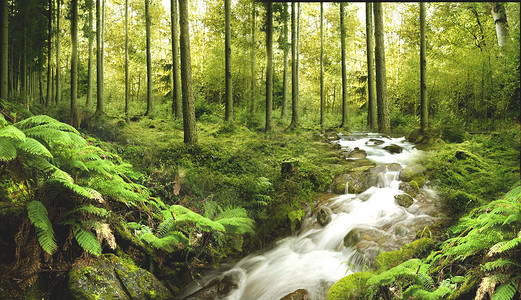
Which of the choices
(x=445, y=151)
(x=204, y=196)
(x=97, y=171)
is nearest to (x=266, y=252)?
(x=204, y=196)

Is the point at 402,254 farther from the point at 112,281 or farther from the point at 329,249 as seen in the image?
the point at 112,281

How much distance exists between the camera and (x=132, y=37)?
3019cm

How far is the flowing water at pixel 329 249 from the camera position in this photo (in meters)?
5.53

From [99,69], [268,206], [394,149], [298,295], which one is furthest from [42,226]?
[99,69]

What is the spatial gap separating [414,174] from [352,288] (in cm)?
482

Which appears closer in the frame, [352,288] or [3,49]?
[352,288]

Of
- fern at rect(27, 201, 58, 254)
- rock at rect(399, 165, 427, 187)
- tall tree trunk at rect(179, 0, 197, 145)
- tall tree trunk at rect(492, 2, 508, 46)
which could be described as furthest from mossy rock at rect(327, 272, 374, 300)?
tall tree trunk at rect(492, 2, 508, 46)

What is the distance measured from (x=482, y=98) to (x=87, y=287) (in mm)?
15074

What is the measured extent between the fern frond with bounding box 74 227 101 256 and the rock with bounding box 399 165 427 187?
7.03m

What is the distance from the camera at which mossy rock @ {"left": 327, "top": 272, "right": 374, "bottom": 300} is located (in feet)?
13.9

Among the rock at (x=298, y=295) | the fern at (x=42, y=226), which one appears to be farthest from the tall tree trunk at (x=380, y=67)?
the fern at (x=42, y=226)

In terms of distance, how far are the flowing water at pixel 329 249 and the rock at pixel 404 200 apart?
0.11 metres

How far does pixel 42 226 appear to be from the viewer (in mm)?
3596

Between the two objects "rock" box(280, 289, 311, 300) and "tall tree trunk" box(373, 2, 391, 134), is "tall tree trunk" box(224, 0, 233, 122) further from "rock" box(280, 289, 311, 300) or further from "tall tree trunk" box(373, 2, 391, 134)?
"rock" box(280, 289, 311, 300)
